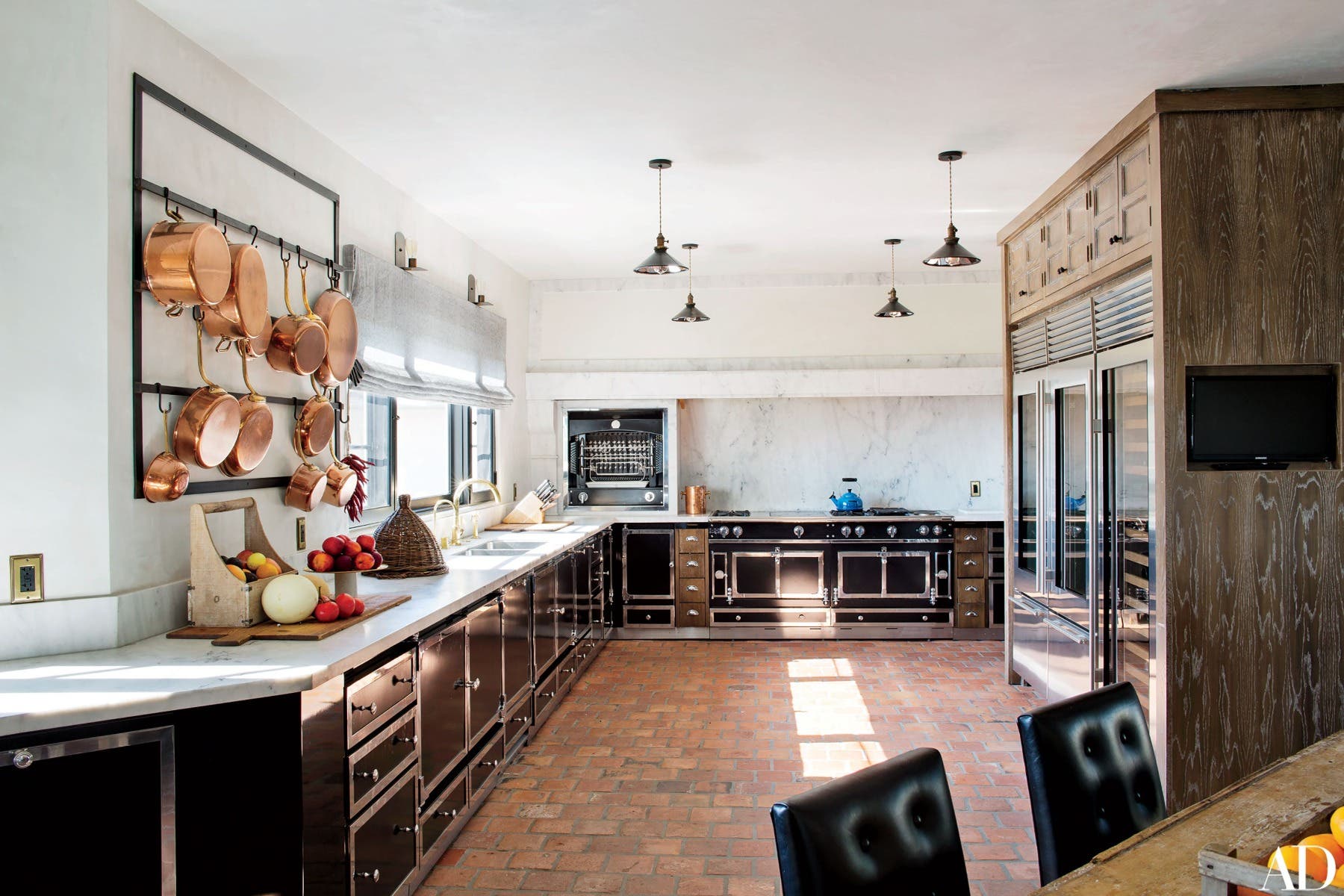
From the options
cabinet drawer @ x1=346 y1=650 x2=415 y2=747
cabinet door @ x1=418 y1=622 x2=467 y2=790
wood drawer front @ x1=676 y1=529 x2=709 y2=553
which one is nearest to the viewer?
cabinet drawer @ x1=346 y1=650 x2=415 y2=747

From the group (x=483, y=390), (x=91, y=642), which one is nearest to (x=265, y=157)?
(x=91, y=642)

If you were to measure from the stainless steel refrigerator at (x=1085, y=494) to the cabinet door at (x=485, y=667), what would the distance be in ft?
8.46

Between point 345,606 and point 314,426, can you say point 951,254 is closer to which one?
point 314,426

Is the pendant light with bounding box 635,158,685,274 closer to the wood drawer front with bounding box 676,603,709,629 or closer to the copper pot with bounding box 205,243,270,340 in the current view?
the copper pot with bounding box 205,243,270,340

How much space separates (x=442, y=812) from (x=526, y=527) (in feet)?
9.72

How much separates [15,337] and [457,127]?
1.90m

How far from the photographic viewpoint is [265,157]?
336 cm

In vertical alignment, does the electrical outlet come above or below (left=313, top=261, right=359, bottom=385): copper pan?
below

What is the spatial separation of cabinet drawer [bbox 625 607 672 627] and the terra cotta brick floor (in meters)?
0.39

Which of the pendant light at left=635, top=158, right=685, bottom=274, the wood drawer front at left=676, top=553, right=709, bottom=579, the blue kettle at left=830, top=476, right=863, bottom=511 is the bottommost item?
the wood drawer front at left=676, top=553, right=709, bottom=579

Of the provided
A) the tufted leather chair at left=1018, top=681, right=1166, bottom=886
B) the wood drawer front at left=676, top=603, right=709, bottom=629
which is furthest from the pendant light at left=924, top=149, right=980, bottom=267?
the wood drawer front at left=676, top=603, right=709, bottom=629

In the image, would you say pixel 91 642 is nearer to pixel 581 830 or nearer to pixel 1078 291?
pixel 581 830

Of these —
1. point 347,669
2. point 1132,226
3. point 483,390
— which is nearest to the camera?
point 347,669

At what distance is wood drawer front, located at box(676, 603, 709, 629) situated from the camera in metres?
6.77
